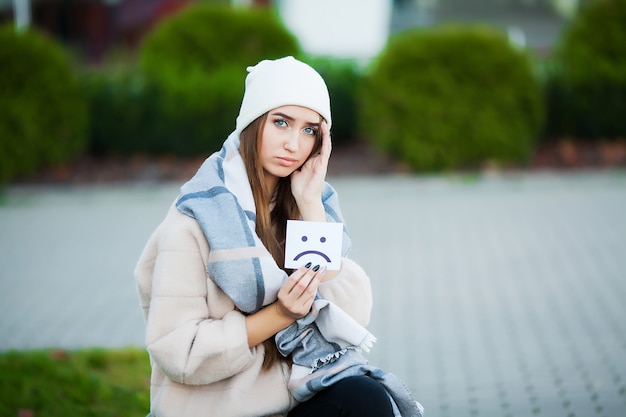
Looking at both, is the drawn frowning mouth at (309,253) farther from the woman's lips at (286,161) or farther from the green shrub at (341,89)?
the green shrub at (341,89)

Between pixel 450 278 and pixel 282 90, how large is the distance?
4.25 meters

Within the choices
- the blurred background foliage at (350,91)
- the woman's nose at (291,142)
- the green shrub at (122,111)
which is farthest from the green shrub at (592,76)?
the woman's nose at (291,142)

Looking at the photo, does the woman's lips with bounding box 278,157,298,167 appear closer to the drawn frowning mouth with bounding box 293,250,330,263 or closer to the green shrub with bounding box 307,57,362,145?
the drawn frowning mouth with bounding box 293,250,330,263

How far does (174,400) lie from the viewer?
8.81ft

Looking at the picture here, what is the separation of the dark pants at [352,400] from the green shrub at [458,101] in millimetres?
8004

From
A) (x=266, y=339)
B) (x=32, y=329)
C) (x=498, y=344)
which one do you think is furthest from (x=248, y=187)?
(x=32, y=329)

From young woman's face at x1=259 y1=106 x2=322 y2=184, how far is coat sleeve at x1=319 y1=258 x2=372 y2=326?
1.27ft

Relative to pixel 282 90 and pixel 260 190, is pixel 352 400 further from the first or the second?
pixel 282 90

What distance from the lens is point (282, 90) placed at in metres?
2.80

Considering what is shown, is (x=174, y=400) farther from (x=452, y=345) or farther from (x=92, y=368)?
(x=452, y=345)

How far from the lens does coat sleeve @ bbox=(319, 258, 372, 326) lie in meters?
2.84

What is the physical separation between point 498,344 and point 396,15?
18.0m

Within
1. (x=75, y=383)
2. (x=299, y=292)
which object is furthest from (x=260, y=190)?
(x=75, y=383)

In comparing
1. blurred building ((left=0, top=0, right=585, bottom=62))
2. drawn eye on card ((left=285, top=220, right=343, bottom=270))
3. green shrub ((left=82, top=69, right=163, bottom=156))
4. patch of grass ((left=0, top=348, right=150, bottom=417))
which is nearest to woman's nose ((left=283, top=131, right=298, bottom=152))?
drawn eye on card ((left=285, top=220, right=343, bottom=270))
